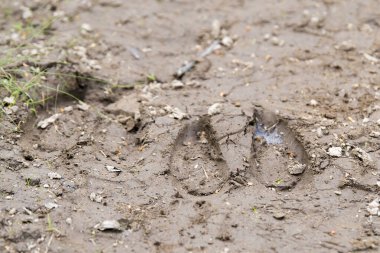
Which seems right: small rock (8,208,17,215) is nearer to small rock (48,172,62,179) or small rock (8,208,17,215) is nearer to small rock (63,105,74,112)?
small rock (48,172,62,179)

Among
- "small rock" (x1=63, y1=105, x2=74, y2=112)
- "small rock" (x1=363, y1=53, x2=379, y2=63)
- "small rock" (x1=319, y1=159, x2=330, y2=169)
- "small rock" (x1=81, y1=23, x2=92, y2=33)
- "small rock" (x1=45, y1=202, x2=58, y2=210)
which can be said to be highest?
"small rock" (x1=81, y1=23, x2=92, y2=33)

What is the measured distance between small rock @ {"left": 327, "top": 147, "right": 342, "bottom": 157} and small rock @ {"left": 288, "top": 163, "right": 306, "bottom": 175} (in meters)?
0.17

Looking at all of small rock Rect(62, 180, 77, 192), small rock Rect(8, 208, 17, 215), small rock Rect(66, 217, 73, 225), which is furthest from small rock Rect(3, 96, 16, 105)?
small rock Rect(66, 217, 73, 225)

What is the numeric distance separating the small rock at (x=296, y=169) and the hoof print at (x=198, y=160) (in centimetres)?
37

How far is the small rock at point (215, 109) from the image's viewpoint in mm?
3422

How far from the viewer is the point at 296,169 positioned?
10.2 feet

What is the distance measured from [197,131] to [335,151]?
2.74ft

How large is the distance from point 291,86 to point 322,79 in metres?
0.23

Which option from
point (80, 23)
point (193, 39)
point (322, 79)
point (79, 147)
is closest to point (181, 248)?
point (79, 147)

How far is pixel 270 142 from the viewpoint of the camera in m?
3.32

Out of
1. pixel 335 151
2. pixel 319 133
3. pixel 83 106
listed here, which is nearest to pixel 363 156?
pixel 335 151

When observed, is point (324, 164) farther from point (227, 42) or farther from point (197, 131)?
point (227, 42)

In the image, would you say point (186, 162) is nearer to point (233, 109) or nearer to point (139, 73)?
point (233, 109)

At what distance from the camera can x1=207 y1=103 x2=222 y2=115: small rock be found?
342 cm
